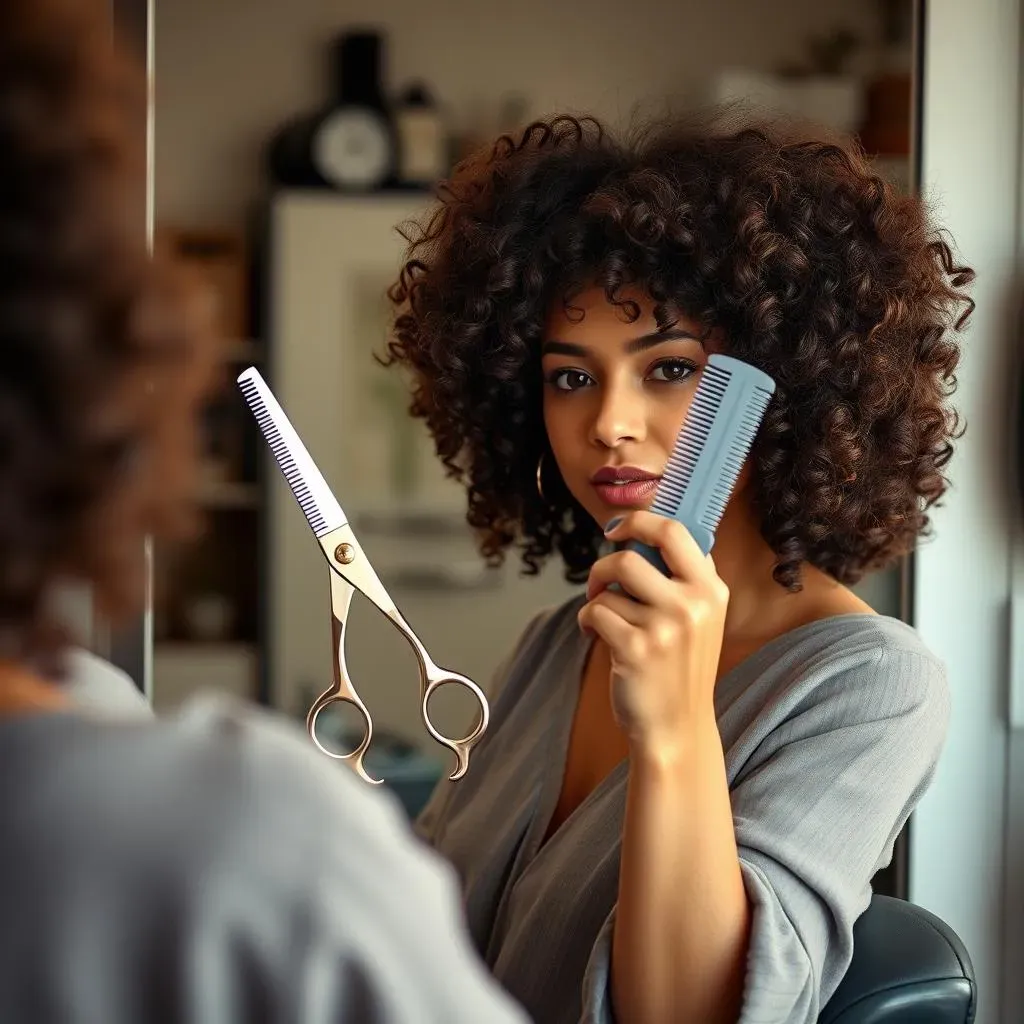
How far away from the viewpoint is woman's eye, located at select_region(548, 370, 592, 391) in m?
1.13

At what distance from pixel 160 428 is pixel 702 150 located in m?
0.79

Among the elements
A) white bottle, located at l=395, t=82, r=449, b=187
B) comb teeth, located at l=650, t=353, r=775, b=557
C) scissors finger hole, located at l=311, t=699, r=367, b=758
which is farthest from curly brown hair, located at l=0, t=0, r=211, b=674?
white bottle, located at l=395, t=82, r=449, b=187

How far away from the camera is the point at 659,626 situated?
82 cm

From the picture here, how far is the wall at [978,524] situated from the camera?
1.60m

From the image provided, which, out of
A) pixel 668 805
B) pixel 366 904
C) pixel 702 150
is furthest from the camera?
pixel 702 150

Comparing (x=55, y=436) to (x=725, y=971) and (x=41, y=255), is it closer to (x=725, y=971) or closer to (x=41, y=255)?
(x=41, y=255)

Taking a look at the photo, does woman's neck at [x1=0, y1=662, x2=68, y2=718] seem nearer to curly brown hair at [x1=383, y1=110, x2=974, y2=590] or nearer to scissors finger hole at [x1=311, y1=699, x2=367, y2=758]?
curly brown hair at [x1=383, y1=110, x2=974, y2=590]

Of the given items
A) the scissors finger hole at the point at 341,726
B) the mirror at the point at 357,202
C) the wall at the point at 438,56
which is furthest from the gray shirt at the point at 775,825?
the wall at the point at 438,56

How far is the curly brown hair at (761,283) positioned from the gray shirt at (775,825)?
0.13 meters

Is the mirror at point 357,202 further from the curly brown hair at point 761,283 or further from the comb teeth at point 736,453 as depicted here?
the comb teeth at point 736,453

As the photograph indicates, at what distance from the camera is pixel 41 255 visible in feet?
1.46

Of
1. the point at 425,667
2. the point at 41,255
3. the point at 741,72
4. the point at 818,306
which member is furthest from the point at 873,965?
the point at 741,72

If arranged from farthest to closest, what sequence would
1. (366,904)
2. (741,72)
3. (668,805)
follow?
(741,72) → (668,805) → (366,904)

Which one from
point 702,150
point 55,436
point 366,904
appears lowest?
point 366,904
